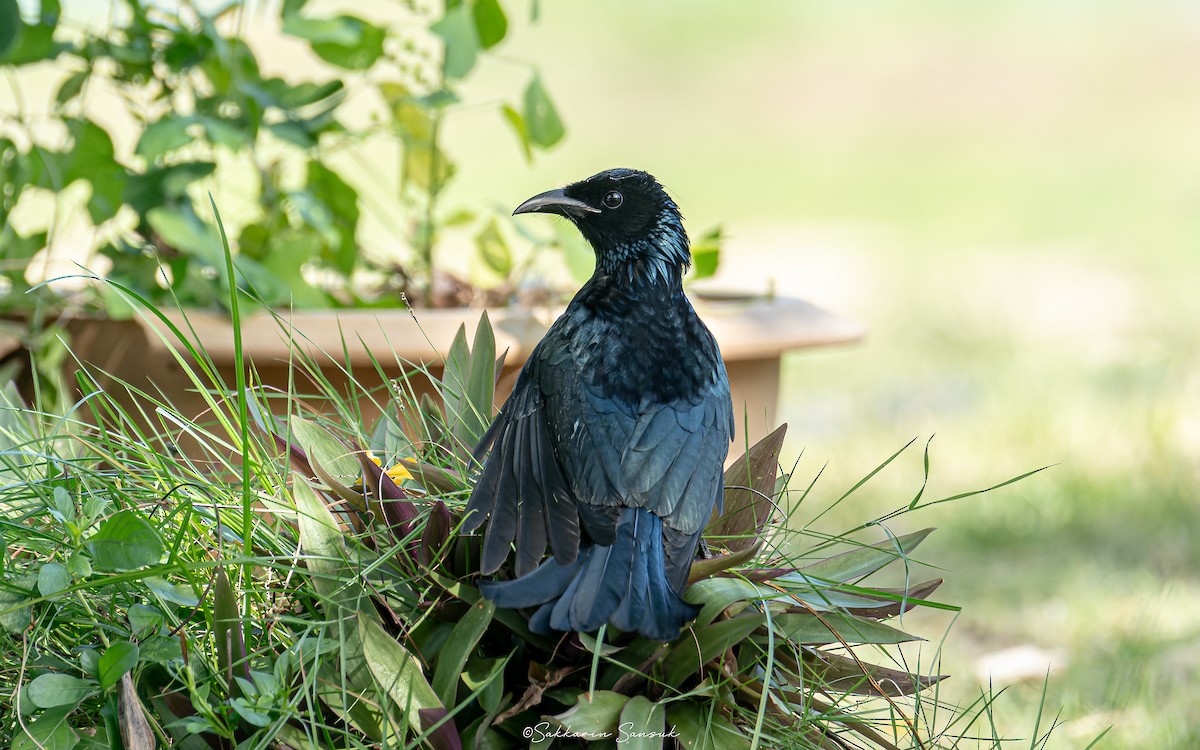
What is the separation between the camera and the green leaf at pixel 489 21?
2078 millimetres

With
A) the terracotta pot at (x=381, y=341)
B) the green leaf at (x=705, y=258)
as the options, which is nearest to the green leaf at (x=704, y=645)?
the terracotta pot at (x=381, y=341)

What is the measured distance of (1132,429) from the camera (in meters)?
3.51

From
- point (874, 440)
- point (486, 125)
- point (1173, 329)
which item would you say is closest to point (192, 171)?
point (874, 440)

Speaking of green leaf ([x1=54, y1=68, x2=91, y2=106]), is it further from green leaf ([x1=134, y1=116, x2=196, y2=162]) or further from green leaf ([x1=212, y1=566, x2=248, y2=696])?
green leaf ([x1=212, y1=566, x2=248, y2=696])

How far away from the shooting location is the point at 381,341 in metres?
1.84

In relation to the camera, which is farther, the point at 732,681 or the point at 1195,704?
the point at 1195,704

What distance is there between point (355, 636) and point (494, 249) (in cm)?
134

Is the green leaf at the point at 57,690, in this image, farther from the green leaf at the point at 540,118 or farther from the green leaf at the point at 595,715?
the green leaf at the point at 540,118

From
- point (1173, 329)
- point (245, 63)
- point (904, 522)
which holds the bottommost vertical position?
point (904, 522)

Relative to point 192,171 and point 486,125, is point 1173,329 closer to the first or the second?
point 192,171

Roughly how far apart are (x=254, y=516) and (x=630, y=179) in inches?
21.1

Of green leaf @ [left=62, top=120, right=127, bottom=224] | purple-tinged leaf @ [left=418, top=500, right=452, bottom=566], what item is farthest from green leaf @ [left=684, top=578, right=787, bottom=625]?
green leaf @ [left=62, top=120, right=127, bottom=224]

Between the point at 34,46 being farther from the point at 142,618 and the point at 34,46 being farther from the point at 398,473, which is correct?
the point at 142,618

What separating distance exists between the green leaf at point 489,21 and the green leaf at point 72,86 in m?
0.69
